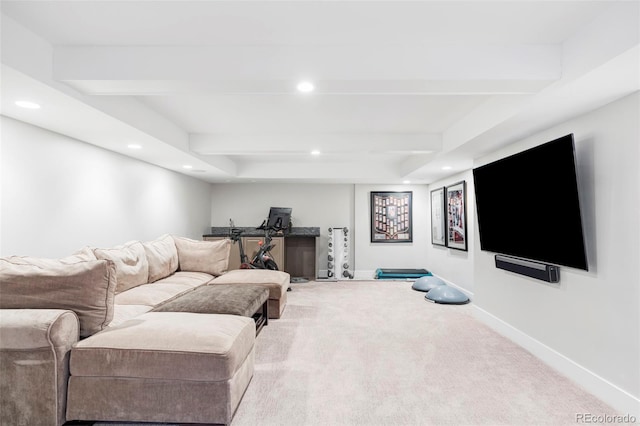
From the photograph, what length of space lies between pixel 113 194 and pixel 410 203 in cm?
570

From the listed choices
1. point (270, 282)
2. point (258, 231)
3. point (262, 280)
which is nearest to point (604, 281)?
point (270, 282)

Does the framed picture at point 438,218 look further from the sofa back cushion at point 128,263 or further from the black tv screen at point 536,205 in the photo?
the sofa back cushion at point 128,263

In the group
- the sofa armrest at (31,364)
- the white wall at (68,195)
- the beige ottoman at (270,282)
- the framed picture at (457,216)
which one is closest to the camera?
the sofa armrest at (31,364)

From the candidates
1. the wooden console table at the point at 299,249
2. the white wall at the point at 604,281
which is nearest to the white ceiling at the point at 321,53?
the white wall at the point at 604,281

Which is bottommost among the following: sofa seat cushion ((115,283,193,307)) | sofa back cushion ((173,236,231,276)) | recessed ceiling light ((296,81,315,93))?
sofa seat cushion ((115,283,193,307))

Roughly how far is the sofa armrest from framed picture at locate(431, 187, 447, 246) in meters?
5.96

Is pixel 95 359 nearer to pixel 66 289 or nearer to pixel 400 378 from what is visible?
pixel 66 289

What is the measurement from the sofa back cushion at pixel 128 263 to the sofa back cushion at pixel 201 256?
2.89ft

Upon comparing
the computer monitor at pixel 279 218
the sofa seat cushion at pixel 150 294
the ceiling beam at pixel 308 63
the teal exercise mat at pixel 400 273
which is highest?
the ceiling beam at pixel 308 63

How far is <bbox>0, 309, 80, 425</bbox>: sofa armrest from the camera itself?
1.83 m

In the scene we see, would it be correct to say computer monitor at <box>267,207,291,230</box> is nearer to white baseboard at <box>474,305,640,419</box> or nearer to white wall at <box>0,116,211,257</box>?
white wall at <box>0,116,211,257</box>

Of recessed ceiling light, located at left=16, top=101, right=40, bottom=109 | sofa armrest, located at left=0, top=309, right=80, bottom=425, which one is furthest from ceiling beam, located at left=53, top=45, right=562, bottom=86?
sofa armrest, located at left=0, top=309, right=80, bottom=425

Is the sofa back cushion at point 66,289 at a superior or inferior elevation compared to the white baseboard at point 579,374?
superior

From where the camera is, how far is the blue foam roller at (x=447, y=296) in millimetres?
5223
